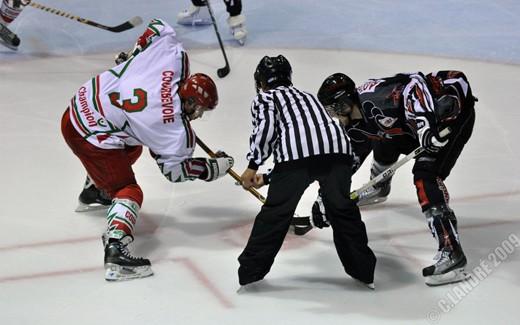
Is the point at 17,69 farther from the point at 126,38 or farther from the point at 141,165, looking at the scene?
the point at 141,165

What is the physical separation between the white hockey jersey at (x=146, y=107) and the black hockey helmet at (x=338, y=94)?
0.58 m

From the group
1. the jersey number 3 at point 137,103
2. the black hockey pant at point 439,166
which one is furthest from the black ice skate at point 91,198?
the black hockey pant at point 439,166

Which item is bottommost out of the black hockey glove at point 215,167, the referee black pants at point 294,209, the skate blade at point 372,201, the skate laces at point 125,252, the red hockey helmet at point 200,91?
the skate blade at point 372,201

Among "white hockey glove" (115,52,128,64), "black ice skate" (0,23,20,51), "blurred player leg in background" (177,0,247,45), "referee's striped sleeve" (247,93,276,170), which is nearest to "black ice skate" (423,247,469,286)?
"referee's striped sleeve" (247,93,276,170)

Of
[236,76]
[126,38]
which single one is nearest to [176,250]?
[236,76]

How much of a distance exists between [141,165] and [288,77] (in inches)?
59.7

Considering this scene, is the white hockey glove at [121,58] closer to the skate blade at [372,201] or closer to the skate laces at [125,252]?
the skate laces at [125,252]

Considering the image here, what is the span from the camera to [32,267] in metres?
3.90

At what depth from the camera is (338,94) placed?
12.2ft

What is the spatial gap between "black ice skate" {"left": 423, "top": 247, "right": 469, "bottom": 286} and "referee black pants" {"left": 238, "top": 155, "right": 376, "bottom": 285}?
27 centimetres

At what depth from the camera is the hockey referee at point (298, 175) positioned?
3.55 meters

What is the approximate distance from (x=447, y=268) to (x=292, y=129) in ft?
2.70

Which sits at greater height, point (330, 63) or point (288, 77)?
point (288, 77)

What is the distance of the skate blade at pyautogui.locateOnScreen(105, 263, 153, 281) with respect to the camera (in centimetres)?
376
